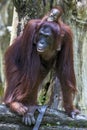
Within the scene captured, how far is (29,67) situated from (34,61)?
2.7 inches

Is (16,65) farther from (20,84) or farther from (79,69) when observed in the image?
(79,69)

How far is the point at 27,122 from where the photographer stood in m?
4.54

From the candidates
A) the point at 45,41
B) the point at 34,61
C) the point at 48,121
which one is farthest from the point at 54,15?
the point at 48,121

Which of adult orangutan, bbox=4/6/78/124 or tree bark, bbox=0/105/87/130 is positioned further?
adult orangutan, bbox=4/6/78/124

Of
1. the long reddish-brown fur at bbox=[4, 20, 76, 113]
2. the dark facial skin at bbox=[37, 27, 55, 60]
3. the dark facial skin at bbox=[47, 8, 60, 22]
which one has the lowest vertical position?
the long reddish-brown fur at bbox=[4, 20, 76, 113]

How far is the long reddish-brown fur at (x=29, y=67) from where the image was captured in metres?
4.70

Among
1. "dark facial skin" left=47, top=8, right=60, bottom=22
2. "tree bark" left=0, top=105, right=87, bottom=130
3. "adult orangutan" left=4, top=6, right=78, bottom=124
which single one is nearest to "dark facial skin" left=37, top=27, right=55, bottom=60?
"adult orangutan" left=4, top=6, right=78, bottom=124

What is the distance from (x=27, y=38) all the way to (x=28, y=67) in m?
0.25

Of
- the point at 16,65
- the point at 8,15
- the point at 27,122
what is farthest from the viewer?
the point at 8,15

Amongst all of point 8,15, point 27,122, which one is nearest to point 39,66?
point 27,122

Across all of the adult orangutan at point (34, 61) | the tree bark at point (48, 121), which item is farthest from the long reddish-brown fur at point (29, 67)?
the tree bark at point (48, 121)

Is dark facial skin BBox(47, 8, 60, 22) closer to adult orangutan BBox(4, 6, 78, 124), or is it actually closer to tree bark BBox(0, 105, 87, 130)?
adult orangutan BBox(4, 6, 78, 124)

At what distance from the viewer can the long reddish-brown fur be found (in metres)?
4.70

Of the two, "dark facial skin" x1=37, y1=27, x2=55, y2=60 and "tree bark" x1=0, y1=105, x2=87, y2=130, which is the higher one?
"dark facial skin" x1=37, y1=27, x2=55, y2=60
